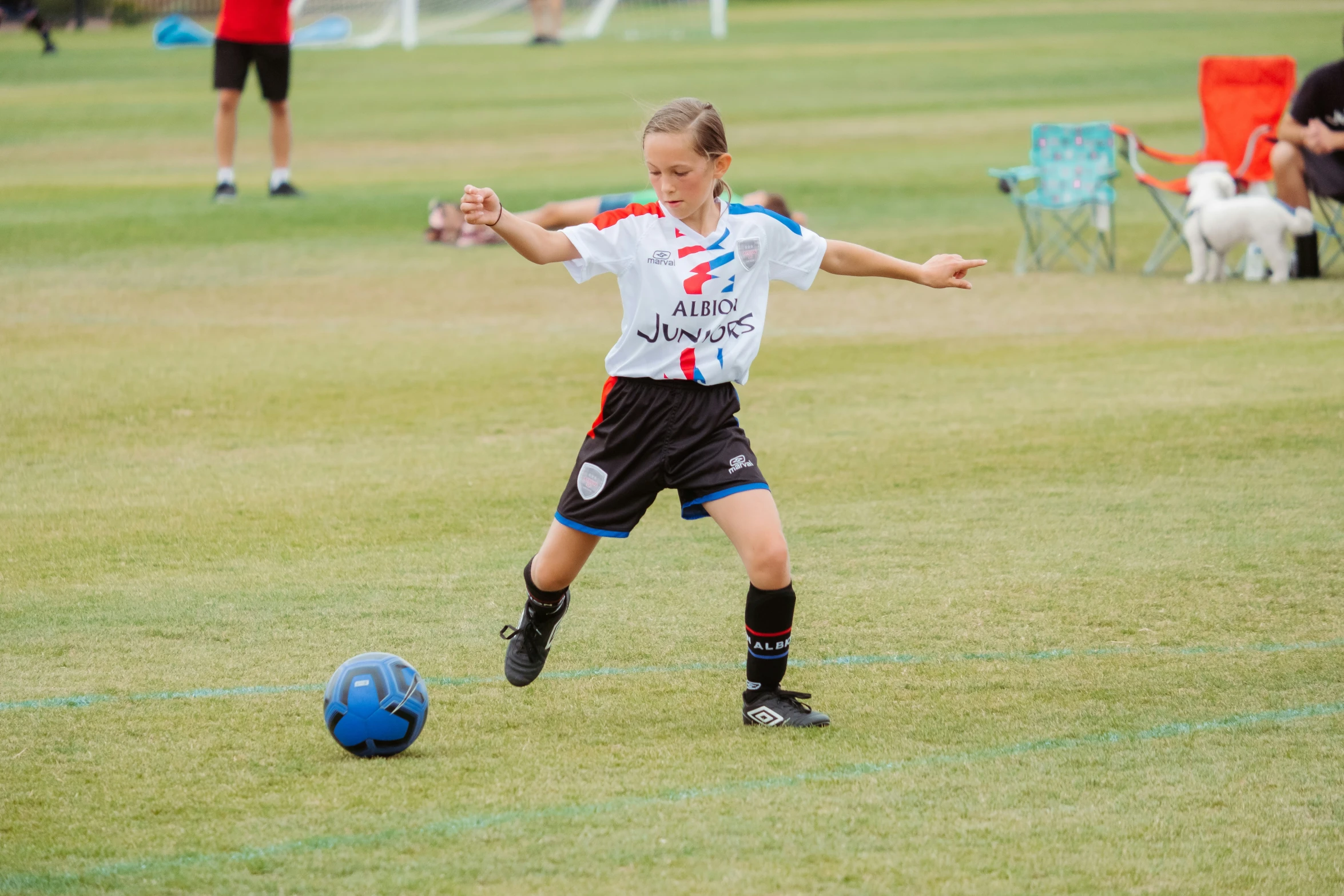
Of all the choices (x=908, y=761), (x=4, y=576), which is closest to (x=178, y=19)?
(x=4, y=576)

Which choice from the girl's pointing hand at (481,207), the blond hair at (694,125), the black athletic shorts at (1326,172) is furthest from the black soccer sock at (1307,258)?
the girl's pointing hand at (481,207)

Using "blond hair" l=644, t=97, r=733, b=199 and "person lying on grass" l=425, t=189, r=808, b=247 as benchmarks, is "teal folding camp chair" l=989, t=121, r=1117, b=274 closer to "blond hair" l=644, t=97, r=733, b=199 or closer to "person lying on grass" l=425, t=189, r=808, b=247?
"person lying on grass" l=425, t=189, r=808, b=247

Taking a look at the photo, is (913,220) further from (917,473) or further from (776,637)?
(776,637)

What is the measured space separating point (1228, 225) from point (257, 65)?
869 cm

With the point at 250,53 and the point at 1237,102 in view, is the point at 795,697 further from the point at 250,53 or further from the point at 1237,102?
the point at 250,53

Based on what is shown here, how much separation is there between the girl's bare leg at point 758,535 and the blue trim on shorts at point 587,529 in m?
0.29

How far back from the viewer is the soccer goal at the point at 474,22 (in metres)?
38.0

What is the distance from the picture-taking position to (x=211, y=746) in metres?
4.48

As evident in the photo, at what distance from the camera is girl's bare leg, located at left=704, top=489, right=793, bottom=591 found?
4.56 metres

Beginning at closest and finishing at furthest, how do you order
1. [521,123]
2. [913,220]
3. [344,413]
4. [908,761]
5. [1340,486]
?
[908,761]
[1340,486]
[344,413]
[913,220]
[521,123]

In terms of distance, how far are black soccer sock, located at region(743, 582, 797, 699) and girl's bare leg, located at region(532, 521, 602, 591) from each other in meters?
0.52

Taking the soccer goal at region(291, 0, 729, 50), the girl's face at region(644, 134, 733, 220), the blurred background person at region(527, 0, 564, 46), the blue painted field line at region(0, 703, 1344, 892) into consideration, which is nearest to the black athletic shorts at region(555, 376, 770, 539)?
the girl's face at region(644, 134, 733, 220)

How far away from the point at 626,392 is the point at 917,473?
3308mm

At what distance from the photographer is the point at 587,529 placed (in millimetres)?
4754
